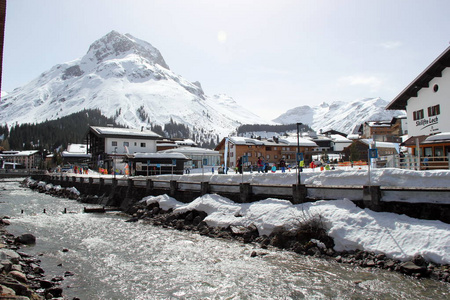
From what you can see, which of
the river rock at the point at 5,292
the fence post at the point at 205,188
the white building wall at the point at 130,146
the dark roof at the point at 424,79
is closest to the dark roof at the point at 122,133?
the white building wall at the point at 130,146

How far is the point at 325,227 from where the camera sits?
45.5 feet

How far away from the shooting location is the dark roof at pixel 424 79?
27469 mm

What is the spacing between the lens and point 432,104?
3005 centimetres

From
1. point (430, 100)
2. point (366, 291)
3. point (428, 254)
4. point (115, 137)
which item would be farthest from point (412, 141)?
point (115, 137)

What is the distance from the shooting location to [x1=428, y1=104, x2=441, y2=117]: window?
1151 inches

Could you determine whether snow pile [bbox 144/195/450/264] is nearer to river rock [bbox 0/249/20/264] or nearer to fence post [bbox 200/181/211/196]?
fence post [bbox 200/181/211/196]

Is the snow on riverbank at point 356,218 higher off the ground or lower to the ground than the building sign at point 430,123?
lower

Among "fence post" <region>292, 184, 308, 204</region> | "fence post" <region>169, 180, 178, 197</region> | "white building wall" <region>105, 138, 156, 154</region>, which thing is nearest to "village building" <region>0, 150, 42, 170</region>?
"white building wall" <region>105, 138, 156, 154</region>

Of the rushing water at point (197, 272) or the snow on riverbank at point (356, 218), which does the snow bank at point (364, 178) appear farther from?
the rushing water at point (197, 272)

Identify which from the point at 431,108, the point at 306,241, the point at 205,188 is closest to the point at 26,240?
the point at 205,188

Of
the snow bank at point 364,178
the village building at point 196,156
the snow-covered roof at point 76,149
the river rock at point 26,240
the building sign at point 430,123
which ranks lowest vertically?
the river rock at point 26,240

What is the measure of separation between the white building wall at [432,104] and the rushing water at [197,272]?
24.2 metres

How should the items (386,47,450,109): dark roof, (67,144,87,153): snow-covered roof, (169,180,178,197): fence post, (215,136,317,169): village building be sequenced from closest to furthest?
(169,180,178,197): fence post
(386,47,450,109): dark roof
(215,136,317,169): village building
(67,144,87,153): snow-covered roof

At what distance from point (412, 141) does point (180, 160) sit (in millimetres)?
29353
